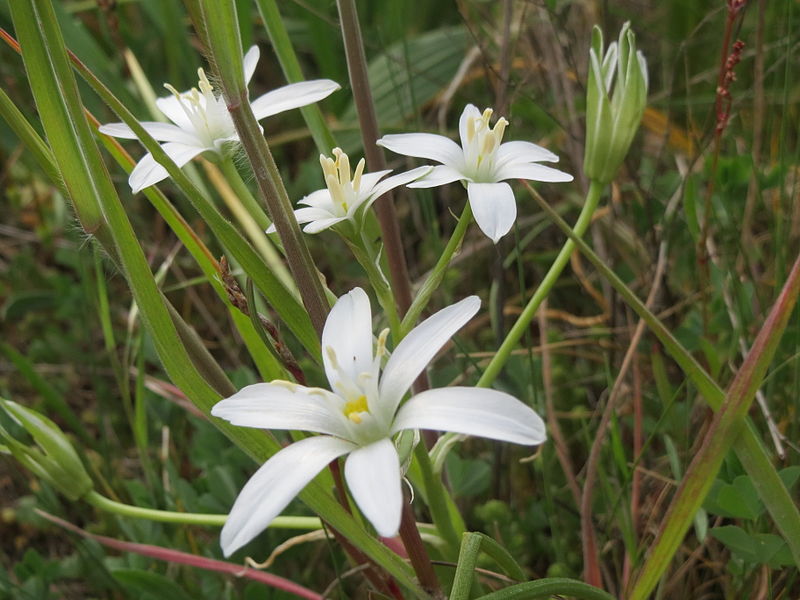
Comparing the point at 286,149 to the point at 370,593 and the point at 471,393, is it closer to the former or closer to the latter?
the point at 370,593

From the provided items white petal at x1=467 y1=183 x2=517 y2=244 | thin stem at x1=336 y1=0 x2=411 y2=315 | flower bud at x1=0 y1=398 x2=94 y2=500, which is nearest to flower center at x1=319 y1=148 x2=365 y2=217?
white petal at x1=467 y1=183 x2=517 y2=244

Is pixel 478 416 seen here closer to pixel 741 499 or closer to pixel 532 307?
pixel 532 307

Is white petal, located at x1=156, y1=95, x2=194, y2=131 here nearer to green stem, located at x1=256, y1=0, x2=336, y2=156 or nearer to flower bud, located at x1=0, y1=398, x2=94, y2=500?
green stem, located at x1=256, y1=0, x2=336, y2=156

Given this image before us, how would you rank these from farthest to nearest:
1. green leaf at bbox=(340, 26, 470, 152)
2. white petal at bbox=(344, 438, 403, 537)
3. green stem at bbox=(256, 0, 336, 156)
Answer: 1. green leaf at bbox=(340, 26, 470, 152)
2. green stem at bbox=(256, 0, 336, 156)
3. white petal at bbox=(344, 438, 403, 537)

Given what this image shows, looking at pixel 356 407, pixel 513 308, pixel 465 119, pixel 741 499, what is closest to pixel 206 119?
pixel 465 119

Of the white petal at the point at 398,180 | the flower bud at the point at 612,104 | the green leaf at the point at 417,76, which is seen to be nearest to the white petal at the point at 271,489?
the white petal at the point at 398,180

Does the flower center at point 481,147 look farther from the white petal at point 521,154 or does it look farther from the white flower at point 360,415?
the white flower at point 360,415

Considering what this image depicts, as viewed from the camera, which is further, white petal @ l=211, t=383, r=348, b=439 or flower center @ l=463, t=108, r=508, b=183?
flower center @ l=463, t=108, r=508, b=183
